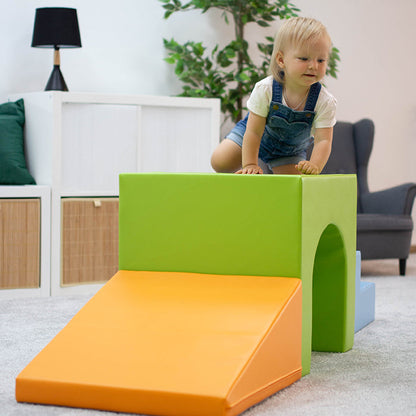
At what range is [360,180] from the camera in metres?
4.65

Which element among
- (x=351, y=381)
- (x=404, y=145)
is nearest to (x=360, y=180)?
(x=404, y=145)

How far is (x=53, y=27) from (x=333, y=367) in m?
2.43

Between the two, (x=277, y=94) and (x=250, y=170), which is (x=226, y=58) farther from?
(x=250, y=170)

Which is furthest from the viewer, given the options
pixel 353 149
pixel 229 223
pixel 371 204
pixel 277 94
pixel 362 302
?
pixel 353 149

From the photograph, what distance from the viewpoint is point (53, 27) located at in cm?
370

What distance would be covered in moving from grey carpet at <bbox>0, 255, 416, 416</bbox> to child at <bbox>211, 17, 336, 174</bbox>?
2.07 feet

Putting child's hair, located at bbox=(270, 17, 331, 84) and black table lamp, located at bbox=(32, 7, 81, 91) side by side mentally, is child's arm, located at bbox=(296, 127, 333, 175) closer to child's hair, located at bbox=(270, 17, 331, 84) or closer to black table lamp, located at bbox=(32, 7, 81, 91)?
child's hair, located at bbox=(270, 17, 331, 84)

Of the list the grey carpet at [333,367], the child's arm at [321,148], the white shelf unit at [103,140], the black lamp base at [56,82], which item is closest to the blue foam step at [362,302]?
the grey carpet at [333,367]

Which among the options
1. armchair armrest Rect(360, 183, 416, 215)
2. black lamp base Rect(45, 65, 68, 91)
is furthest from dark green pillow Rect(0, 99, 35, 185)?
armchair armrest Rect(360, 183, 416, 215)

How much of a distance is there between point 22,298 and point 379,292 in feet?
5.85

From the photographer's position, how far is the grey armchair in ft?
13.7

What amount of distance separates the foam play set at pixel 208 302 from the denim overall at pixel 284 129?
280mm

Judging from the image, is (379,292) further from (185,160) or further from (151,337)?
(151,337)

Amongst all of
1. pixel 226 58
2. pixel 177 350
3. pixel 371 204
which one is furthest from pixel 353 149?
pixel 177 350
